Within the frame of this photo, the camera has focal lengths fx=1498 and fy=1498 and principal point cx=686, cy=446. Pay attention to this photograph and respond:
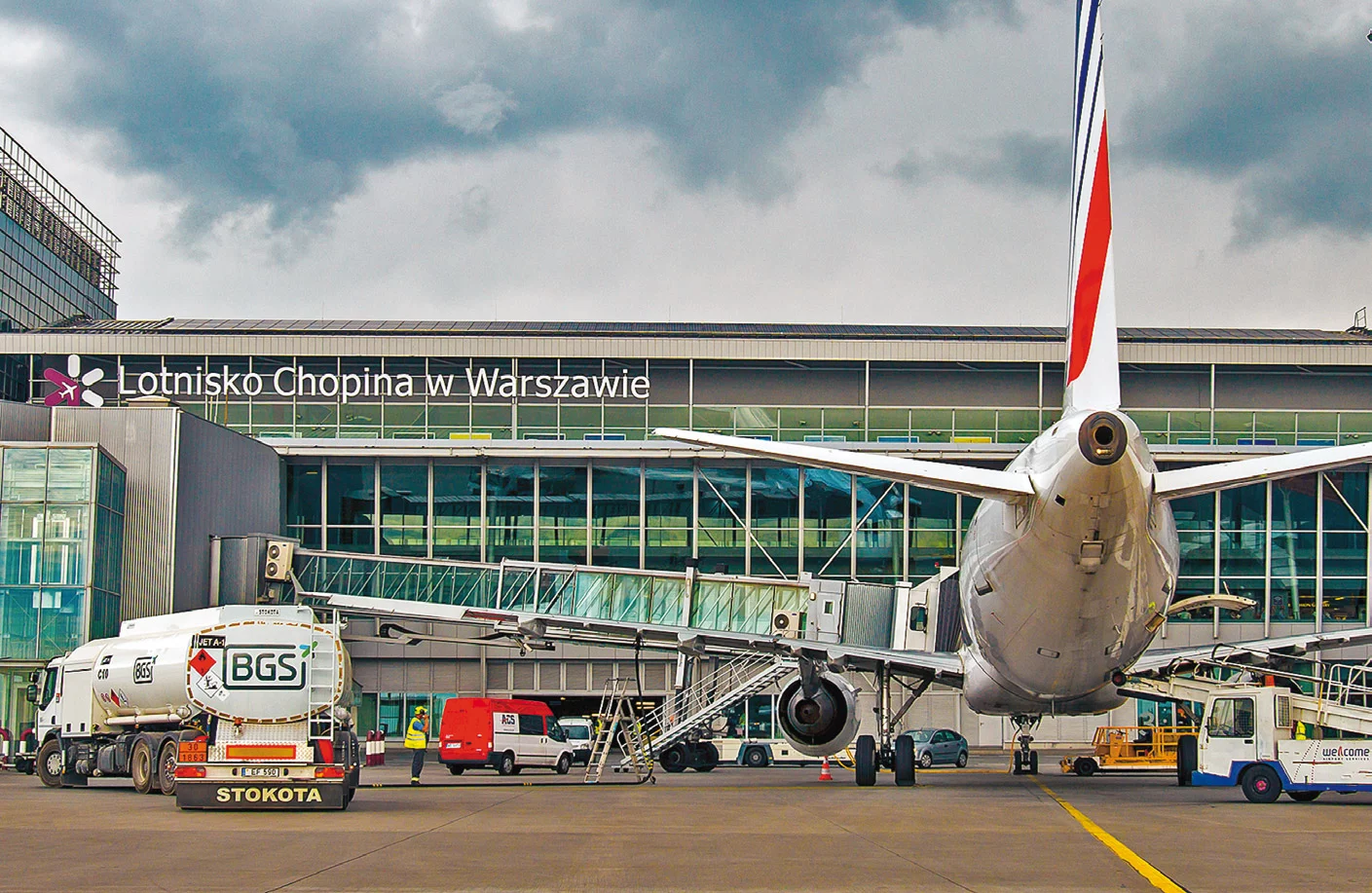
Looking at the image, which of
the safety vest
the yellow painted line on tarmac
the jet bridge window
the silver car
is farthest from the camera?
the silver car

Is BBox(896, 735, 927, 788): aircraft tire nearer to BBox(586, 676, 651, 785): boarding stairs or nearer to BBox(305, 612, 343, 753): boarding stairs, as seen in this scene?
BBox(586, 676, 651, 785): boarding stairs

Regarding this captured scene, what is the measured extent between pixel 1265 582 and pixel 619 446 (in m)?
23.8

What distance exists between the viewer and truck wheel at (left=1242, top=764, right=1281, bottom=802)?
28.2m

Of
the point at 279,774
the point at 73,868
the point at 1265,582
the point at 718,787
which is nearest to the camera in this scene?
the point at 73,868

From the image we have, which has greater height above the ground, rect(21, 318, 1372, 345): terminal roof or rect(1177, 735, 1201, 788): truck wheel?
rect(21, 318, 1372, 345): terminal roof

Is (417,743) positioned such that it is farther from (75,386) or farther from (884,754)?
(75,386)

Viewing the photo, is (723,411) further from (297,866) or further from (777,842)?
(297,866)

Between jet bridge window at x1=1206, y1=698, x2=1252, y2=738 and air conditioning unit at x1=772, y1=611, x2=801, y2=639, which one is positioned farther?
air conditioning unit at x1=772, y1=611, x2=801, y2=639

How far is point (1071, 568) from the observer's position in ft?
72.7

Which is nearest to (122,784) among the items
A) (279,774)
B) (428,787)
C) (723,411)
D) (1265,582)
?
(428,787)

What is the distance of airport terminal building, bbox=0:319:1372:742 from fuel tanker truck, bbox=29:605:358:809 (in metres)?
21.4

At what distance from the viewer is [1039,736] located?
56.9 metres

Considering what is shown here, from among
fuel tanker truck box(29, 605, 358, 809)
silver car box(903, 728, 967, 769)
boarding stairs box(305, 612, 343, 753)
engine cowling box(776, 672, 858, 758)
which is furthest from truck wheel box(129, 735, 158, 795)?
silver car box(903, 728, 967, 769)

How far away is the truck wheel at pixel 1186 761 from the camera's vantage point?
114 feet
